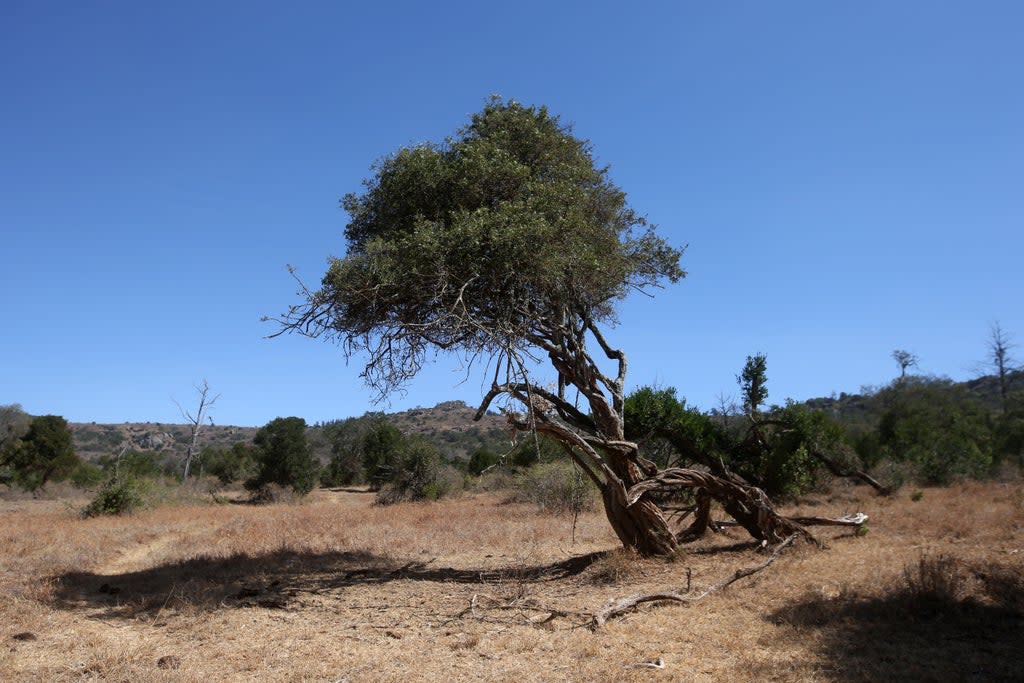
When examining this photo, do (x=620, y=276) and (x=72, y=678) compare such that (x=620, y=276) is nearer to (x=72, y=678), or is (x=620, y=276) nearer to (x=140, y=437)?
(x=72, y=678)

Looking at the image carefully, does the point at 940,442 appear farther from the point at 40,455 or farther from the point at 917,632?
the point at 40,455

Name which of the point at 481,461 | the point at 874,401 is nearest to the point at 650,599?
the point at 481,461

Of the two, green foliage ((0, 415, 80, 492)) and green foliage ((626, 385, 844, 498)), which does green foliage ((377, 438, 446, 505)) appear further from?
green foliage ((0, 415, 80, 492))

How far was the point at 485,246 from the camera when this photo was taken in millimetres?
10625

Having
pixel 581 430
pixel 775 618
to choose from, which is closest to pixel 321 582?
pixel 581 430

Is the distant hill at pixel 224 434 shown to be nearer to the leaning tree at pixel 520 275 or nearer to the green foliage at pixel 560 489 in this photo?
the green foliage at pixel 560 489

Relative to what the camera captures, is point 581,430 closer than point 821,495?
Yes

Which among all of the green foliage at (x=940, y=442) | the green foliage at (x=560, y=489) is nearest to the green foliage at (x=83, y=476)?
the green foliage at (x=560, y=489)

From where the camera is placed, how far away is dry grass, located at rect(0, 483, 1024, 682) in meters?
6.45

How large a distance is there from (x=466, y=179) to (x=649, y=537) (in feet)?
23.5

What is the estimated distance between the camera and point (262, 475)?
37656 mm

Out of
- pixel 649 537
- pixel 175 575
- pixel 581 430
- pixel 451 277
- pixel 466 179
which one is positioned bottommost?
pixel 175 575

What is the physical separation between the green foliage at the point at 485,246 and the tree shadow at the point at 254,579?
366cm

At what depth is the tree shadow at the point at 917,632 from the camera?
584 centimetres
